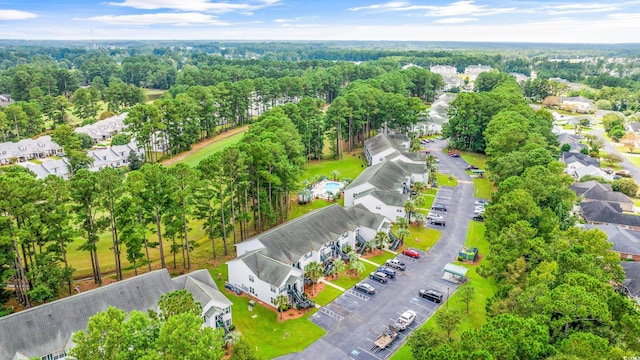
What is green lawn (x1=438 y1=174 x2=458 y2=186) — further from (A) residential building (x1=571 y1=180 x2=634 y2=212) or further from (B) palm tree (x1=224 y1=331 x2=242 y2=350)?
(B) palm tree (x1=224 y1=331 x2=242 y2=350)

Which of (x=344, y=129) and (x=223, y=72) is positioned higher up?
(x=223, y=72)

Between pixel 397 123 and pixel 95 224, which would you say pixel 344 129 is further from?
pixel 95 224

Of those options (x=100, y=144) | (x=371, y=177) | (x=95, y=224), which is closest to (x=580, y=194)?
(x=371, y=177)

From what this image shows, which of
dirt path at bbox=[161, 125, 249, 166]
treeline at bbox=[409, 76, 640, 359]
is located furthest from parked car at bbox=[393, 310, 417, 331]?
dirt path at bbox=[161, 125, 249, 166]

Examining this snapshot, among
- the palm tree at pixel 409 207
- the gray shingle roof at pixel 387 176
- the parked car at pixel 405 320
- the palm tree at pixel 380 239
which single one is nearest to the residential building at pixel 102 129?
the gray shingle roof at pixel 387 176

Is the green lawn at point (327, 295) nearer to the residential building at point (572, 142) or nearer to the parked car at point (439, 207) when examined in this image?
the parked car at point (439, 207)

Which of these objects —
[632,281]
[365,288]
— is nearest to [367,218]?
[365,288]

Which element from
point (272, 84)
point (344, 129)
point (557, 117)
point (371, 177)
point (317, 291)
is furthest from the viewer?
point (557, 117)
